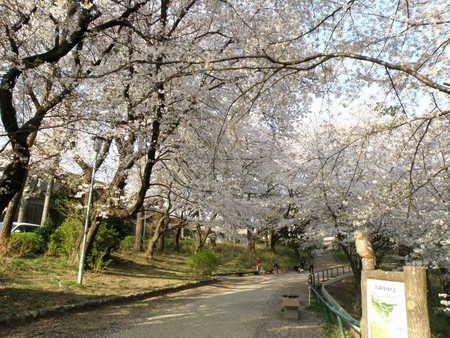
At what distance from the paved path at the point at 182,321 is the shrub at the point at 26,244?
648 centimetres

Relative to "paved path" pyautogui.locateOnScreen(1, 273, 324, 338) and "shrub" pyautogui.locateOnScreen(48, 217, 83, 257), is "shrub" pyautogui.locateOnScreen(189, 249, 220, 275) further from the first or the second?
"shrub" pyautogui.locateOnScreen(48, 217, 83, 257)

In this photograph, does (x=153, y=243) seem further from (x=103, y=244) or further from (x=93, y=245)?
(x=93, y=245)

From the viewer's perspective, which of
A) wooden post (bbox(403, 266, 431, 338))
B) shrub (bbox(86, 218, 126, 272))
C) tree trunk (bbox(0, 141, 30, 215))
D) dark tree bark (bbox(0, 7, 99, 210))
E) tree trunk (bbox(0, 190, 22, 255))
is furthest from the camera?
tree trunk (bbox(0, 190, 22, 255))

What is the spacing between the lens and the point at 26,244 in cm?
1320

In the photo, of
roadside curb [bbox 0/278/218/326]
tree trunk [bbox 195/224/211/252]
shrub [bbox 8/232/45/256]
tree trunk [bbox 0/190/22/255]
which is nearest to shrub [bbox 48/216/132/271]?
shrub [bbox 8/232/45/256]

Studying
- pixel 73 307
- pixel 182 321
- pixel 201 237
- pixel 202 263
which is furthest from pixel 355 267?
pixel 201 237

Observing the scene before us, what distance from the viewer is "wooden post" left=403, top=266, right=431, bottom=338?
10.4 feet

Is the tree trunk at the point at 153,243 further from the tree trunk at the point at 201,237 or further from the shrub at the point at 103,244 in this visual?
the shrub at the point at 103,244

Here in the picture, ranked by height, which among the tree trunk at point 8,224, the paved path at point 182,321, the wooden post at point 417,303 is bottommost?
the paved path at point 182,321

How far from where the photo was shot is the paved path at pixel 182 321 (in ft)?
19.9

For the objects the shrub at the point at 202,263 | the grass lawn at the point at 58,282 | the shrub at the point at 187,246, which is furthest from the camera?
the shrub at the point at 187,246

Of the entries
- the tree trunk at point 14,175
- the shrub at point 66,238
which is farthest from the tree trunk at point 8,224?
the tree trunk at point 14,175

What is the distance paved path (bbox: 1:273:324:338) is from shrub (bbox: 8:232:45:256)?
6.48 metres

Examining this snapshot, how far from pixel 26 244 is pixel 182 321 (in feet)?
30.4
